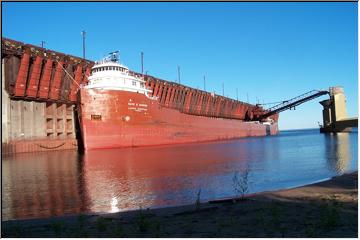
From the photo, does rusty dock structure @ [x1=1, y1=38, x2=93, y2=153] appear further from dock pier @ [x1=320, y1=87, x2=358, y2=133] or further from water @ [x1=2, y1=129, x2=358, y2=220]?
dock pier @ [x1=320, y1=87, x2=358, y2=133]

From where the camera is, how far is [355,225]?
4.97 meters

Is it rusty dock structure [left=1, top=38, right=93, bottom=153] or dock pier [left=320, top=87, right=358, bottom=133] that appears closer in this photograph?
rusty dock structure [left=1, top=38, right=93, bottom=153]

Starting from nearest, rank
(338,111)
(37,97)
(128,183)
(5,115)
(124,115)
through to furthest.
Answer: (128,183), (5,115), (124,115), (37,97), (338,111)

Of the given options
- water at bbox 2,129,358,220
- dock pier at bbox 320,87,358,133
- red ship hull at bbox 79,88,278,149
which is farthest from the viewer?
dock pier at bbox 320,87,358,133

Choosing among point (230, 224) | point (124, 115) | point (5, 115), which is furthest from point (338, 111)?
point (230, 224)

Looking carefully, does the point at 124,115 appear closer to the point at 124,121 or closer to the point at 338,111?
the point at 124,121

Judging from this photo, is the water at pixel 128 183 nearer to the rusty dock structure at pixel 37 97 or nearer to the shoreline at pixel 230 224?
the shoreline at pixel 230 224

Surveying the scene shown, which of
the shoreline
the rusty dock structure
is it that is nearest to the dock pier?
the rusty dock structure

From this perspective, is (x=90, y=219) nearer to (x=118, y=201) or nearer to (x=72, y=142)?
(x=118, y=201)

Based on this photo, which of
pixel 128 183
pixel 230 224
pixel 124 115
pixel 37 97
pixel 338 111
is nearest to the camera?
pixel 230 224

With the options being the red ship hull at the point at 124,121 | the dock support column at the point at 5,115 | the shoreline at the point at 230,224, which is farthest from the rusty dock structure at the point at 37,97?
the shoreline at the point at 230,224

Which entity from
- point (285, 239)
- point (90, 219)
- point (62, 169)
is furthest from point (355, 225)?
point (62, 169)

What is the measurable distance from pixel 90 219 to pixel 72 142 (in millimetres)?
25930

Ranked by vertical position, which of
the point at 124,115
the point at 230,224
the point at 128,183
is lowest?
the point at 128,183
